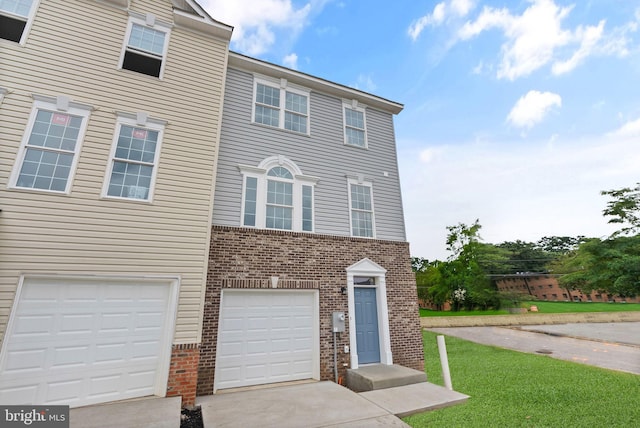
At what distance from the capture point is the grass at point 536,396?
430 cm

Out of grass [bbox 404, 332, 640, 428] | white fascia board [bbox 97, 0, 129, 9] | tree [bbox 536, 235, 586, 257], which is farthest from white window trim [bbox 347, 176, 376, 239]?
tree [bbox 536, 235, 586, 257]

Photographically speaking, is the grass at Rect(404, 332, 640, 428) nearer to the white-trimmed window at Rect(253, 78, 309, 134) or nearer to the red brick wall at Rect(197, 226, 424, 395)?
the red brick wall at Rect(197, 226, 424, 395)

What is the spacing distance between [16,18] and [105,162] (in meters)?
3.82

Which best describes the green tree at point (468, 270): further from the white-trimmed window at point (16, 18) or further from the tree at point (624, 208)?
the white-trimmed window at point (16, 18)

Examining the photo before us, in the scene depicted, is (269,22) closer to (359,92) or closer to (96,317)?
(359,92)

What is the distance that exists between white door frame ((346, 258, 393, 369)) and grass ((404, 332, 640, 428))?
157 centimetres

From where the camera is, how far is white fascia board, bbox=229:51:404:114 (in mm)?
8234

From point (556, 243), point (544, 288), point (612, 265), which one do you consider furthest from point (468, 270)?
point (556, 243)

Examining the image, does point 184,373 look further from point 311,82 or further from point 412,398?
point 311,82

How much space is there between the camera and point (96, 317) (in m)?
4.92

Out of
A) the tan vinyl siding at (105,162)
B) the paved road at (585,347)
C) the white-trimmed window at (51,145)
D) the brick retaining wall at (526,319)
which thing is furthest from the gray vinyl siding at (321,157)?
the brick retaining wall at (526,319)

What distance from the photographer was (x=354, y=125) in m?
9.73

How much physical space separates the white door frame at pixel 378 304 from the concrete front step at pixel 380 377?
437mm

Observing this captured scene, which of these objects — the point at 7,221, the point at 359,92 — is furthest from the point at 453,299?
the point at 7,221
